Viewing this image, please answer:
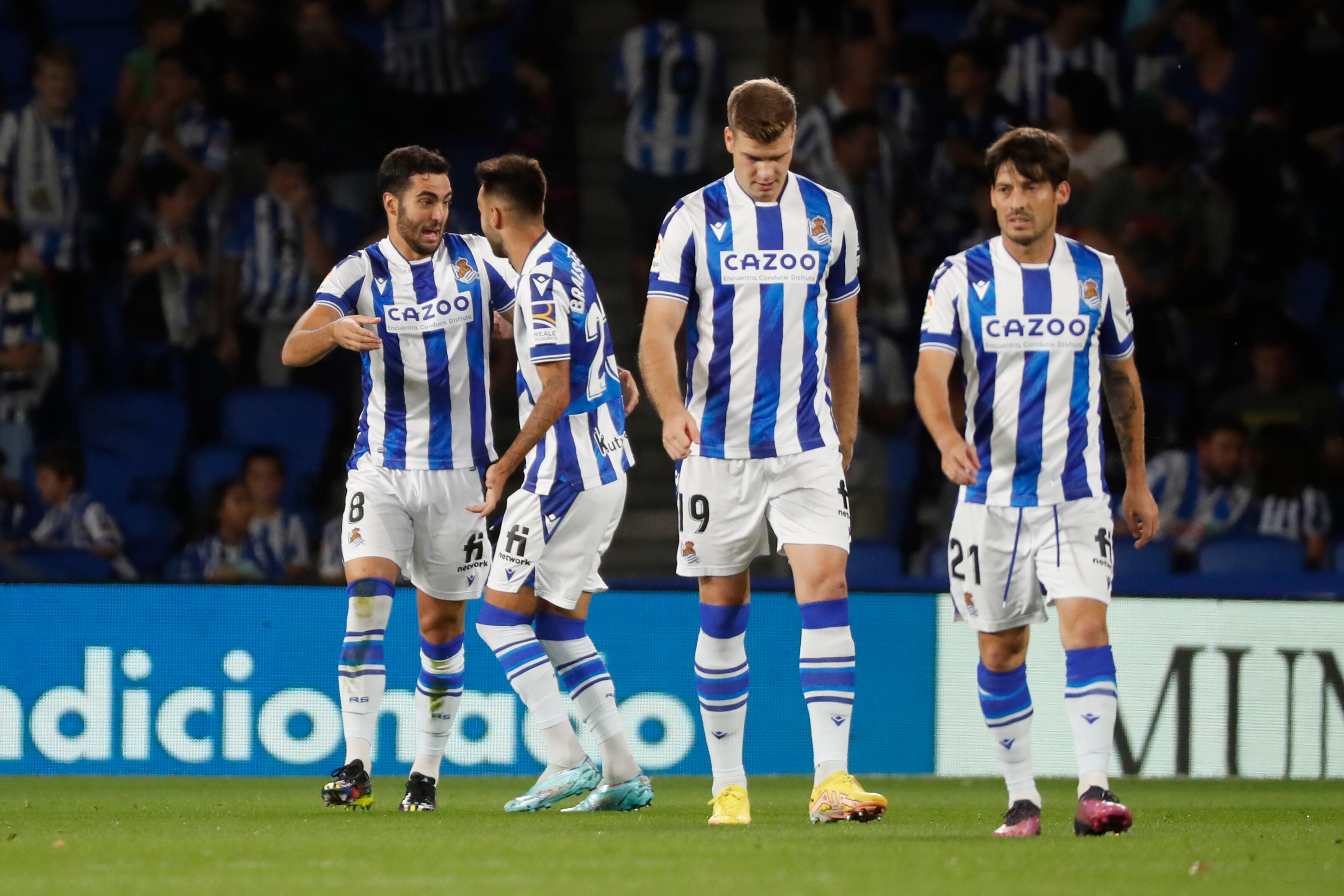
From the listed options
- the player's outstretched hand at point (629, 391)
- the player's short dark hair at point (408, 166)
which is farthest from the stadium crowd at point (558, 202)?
the player's short dark hair at point (408, 166)

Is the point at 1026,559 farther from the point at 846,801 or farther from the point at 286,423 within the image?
the point at 286,423

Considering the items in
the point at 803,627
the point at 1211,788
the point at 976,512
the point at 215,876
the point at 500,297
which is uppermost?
the point at 500,297

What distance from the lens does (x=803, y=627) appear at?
5340 millimetres

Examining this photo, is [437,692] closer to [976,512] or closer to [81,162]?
[976,512]

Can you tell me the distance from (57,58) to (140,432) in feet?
7.87

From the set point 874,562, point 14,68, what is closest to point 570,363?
point 874,562

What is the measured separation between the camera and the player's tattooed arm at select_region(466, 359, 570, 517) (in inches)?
227

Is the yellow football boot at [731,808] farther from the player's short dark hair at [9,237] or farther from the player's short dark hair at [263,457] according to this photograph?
the player's short dark hair at [9,237]

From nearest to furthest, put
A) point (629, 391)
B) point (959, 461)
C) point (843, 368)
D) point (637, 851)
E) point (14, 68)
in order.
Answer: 1. point (637, 851)
2. point (959, 461)
3. point (843, 368)
4. point (629, 391)
5. point (14, 68)

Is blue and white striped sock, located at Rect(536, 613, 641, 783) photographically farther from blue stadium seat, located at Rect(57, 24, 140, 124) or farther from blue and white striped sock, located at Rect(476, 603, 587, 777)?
blue stadium seat, located at Rect(57, 24, 140, 124)

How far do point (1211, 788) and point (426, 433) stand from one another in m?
3.80

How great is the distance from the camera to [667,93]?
446 inches

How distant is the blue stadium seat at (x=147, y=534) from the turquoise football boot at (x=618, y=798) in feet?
16.3

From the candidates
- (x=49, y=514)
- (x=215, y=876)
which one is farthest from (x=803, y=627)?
(x=49, y=514)
